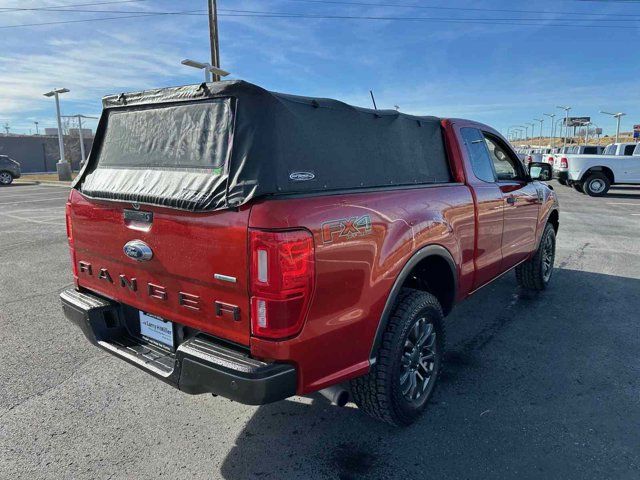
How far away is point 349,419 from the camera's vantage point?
9.98 ft

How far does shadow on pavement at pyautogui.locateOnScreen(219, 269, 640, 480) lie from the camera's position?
8.43 ft

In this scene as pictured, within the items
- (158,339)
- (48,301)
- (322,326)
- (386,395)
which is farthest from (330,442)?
(48,301)

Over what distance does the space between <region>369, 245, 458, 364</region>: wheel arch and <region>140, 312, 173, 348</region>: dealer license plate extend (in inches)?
47.1

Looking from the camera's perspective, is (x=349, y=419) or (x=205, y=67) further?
(x=205, y=67)

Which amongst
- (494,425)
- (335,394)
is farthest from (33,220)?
(494,425)

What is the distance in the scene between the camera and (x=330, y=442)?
9.15 feet

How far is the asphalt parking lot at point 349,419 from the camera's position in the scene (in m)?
2.57

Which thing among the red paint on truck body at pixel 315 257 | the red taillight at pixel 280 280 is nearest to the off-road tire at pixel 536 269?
the red paint on truck body at pixel 315 257

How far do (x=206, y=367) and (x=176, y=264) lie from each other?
1.85ft

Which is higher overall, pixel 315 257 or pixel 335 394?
pixel 315 257

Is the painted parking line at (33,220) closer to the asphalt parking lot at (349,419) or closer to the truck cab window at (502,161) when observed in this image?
the asphalt parking lot at (349,419)

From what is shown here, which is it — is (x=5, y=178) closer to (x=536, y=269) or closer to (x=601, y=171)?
(x=536, y=269)

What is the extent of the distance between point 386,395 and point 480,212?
1829mm

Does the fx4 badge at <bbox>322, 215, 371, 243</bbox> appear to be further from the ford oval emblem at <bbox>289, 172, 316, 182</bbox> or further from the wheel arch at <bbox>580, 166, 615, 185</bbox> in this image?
the wheel arch at <bbox>580, 166, 615, 185</bbox>
